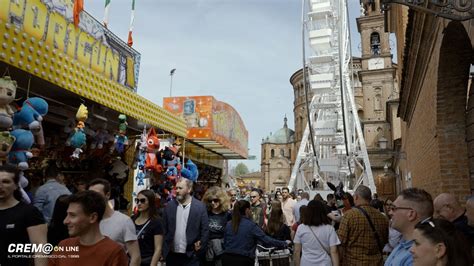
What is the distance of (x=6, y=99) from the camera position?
4.39m

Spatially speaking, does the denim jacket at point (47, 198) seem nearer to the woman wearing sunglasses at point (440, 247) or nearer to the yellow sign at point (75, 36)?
the yellow sign at point (75, 36)

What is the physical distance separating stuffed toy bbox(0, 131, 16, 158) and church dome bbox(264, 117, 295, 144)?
7737cm

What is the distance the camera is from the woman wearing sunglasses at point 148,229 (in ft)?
13.4

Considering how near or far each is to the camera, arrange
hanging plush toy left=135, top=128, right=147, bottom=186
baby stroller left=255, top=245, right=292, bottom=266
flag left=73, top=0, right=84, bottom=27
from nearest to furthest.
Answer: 1. baby stroller left=255, top=245, right=292, bottom=266
2. flag left=73, top=0, right=84, bottom=27
3. hanging plush toy left=135, top=128, right=147, bottom=186

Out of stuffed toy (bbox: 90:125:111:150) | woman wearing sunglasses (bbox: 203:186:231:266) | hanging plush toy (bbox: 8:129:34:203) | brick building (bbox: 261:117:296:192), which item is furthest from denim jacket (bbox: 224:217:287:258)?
brick building (bbox: 261:117:296:192)

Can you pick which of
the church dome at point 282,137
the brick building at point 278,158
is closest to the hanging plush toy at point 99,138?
the brick building at point 278,158

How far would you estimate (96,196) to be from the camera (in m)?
2.63

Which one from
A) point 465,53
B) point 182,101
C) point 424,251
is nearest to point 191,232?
point 424,251

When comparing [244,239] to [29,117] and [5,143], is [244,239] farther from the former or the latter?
[29,117]

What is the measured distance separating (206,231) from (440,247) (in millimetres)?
3213

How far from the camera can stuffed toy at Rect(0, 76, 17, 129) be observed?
434 centimetres

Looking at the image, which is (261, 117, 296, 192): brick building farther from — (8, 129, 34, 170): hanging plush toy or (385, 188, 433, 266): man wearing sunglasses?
(385, 188, 433, 266): man wearing sunglasses

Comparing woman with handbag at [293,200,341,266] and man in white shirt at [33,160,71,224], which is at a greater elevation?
man in white shirt at [33,160,71,224]

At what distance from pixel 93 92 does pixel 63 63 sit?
0.87 meters
